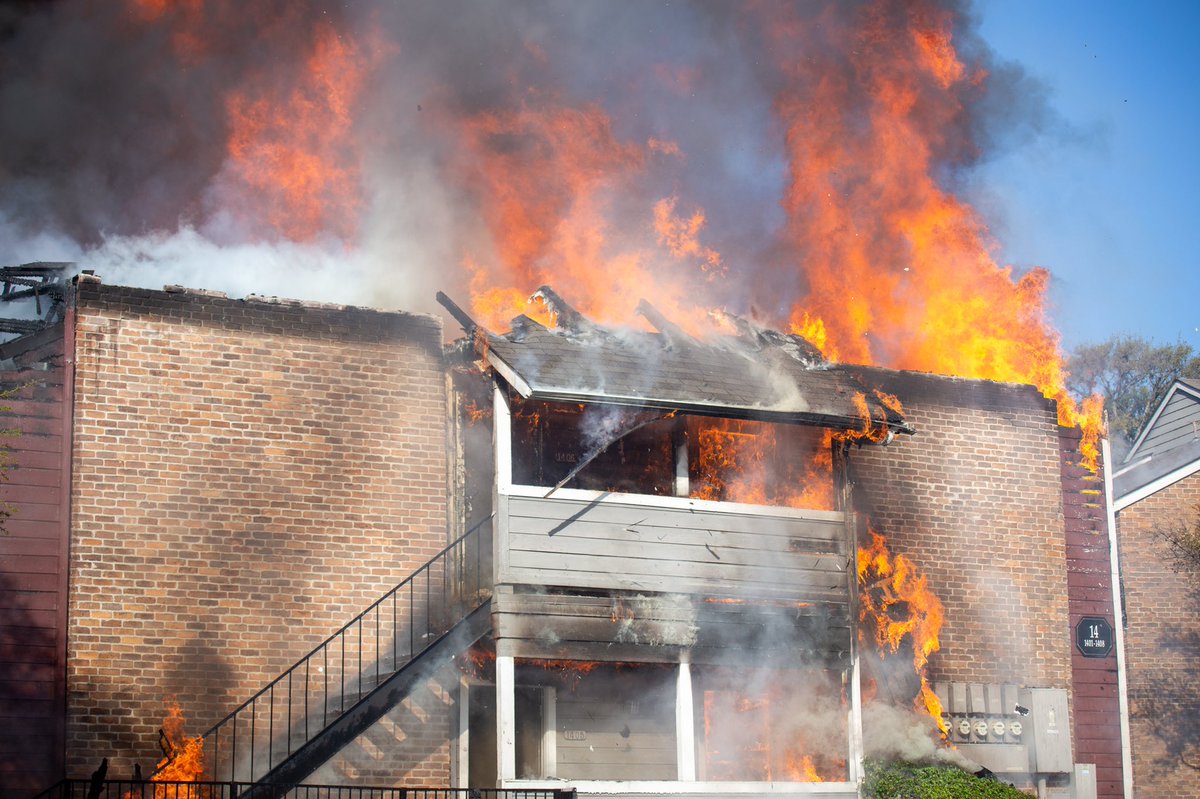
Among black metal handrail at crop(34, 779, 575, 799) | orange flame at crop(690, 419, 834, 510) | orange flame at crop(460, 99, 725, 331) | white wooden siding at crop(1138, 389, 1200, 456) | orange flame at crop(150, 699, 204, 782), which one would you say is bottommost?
black metal handrail at crop(34, 779, 575, 799)

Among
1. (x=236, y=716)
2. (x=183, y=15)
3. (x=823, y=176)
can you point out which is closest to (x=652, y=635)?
(x=236, y=716)

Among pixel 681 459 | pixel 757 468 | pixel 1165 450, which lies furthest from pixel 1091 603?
pixel 1165 450

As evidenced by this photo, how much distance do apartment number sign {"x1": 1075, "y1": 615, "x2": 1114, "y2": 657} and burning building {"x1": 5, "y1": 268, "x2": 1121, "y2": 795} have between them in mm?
2096

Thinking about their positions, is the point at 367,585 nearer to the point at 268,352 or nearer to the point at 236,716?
the point at 236,716

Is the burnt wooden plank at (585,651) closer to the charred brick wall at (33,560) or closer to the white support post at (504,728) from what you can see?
the white support post at (504,728)

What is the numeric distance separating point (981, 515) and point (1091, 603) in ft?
6.65

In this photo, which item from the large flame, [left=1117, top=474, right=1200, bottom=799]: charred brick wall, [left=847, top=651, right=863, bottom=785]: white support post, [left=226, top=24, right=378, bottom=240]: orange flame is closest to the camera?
the large flame

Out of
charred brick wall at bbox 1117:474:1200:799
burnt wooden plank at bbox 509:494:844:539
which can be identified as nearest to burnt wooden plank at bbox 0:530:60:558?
burnt wooden plank at bbox 509:494:844:539

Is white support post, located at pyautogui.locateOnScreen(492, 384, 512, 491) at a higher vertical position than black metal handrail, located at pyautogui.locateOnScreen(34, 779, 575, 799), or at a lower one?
higher

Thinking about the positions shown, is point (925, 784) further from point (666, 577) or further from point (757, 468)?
point (757, 468)

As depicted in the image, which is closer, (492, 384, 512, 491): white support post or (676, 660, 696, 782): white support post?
(492, 384, 512, 491): white support post

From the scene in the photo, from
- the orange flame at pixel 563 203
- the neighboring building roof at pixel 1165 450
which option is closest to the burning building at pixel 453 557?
the orange flame at pixel 563 203

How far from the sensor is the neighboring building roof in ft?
69.4

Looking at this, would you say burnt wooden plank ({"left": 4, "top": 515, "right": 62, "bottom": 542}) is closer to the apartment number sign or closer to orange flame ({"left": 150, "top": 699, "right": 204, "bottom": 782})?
orange flame ({"left": 150, "top": 699, "right": 204, "bottom": 782})
